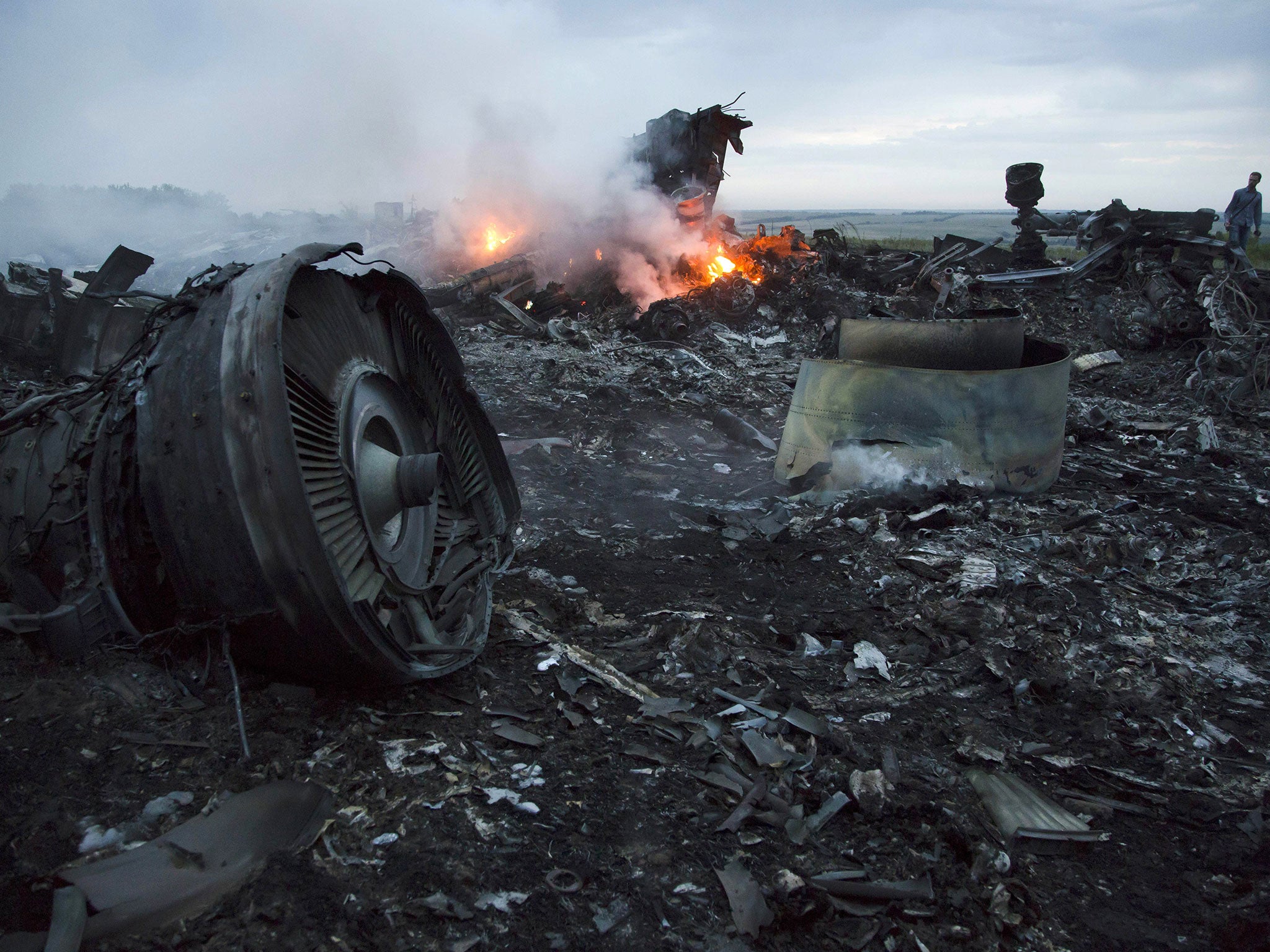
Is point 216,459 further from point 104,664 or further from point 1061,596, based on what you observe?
point 1061,596

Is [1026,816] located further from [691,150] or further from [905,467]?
[691,150]

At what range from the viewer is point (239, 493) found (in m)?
2.13

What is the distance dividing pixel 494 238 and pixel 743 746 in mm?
16796

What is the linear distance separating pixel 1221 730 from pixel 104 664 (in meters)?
4.14

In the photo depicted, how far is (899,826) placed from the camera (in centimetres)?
241

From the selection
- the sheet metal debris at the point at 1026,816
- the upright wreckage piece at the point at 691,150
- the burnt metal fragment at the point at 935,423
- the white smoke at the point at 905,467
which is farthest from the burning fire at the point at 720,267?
the sheet metal debris at the point at 1026,816

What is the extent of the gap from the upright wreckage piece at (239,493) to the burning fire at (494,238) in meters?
15.1

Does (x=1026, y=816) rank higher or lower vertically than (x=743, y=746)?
lower

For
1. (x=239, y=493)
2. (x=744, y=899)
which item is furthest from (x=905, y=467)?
(x=239, y=493)

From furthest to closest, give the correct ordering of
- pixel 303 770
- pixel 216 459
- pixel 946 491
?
pixel 946 491, pixel 303 770, pixel 216 459

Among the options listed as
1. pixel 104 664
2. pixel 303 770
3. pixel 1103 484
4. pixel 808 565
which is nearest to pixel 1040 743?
pixel 808 565

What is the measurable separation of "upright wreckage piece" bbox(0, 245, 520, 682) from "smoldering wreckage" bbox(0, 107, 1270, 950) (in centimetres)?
1

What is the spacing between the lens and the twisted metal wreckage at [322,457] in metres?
2.18

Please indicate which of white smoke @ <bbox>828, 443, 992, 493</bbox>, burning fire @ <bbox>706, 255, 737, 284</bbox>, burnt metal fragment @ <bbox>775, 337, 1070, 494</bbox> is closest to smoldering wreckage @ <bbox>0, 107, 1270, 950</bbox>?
white smoke @ <bbox>828, 443, 992, 493</bbox>
